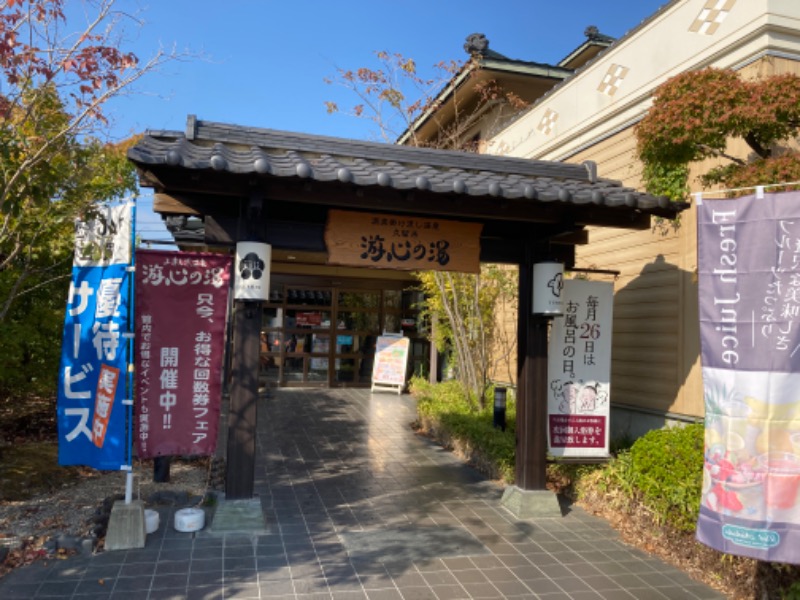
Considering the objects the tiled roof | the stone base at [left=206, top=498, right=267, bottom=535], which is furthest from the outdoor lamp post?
the stone base at [left=206, top=498, right=267, bottom=535]

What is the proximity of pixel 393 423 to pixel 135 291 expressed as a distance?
768 cm

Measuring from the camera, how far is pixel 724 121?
4945mm

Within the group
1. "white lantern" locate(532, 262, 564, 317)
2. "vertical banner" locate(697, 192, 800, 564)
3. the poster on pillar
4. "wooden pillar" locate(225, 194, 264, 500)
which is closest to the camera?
"vertical banner" locate(697, 192, 800, 564)

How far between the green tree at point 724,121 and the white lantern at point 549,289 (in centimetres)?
148

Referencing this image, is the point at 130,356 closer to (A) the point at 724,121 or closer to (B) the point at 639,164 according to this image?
(A) the point at 724,121

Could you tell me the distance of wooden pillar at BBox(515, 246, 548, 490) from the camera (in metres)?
6.48

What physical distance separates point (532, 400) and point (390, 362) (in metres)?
10.5

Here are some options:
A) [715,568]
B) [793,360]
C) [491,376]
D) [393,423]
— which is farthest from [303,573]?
[491,376]

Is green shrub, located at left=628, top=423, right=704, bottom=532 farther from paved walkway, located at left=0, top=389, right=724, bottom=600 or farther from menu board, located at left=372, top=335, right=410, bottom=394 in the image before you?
menu board, located at left=372, top=335, right=410, bottom=394

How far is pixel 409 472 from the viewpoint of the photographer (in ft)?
27.1

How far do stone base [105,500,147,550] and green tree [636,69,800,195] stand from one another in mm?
5850

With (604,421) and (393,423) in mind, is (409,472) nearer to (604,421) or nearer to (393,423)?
(604,421)

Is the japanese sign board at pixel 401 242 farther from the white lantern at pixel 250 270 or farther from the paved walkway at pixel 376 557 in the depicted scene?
the paved walkway at pixel 376 557

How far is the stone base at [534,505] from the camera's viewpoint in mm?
6367
